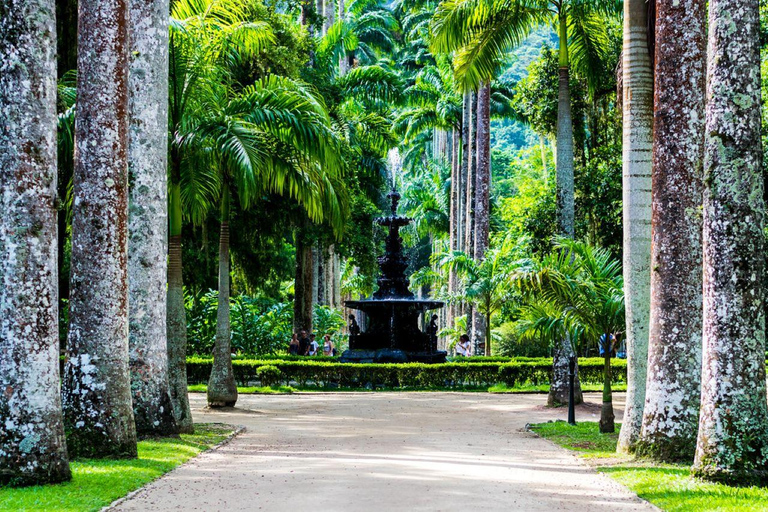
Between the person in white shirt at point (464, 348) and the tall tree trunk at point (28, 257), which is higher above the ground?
the tall tree trunk at point (28, 257)

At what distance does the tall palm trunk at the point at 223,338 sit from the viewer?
56.6 ft

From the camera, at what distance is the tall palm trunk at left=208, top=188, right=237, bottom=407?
680 inches

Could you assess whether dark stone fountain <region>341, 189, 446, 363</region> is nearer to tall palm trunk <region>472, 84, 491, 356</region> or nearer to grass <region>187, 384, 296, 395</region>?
grass <region>187, 384, 296, 395</region>

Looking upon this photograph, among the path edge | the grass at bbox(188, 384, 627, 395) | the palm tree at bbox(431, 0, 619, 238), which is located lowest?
the grass at bbox(188, 384, 627, 395)

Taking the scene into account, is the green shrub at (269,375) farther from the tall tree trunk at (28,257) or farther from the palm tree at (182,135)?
the tall tree trunk at (28,257)

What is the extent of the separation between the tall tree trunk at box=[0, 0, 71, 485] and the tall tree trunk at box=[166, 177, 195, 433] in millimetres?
4842

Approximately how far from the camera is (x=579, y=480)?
9.46 m

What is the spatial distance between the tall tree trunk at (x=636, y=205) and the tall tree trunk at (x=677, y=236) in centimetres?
101

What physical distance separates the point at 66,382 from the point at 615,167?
18910 millimetres

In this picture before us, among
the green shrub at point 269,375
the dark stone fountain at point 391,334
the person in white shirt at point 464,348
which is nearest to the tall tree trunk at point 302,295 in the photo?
the dark stone fountain at point 391,334

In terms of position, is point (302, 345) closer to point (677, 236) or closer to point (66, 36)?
point (66, 36)

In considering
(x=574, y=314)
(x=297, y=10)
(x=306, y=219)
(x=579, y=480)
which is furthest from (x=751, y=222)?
(x=297, y=10)

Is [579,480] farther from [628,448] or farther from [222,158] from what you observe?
[222,158]

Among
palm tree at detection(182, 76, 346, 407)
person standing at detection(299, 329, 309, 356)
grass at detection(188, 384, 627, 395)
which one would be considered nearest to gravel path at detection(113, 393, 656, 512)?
palm tree at detection(182, 76, 346, 407)
